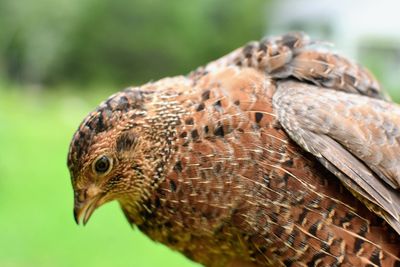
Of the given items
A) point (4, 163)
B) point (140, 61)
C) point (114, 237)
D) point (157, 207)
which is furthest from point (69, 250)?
point (140, 61)

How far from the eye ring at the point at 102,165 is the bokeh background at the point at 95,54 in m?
7.79

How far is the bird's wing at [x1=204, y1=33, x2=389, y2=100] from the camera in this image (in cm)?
338

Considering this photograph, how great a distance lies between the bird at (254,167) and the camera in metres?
3.03

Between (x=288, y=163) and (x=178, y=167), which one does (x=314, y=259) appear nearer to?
(x=288, y=163)

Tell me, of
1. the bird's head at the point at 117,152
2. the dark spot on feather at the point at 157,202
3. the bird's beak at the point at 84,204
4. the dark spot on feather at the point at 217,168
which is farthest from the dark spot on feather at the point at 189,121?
the bird's beak at the point at 84,204

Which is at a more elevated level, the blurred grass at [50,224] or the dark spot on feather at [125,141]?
the blurred grass at [50,224]

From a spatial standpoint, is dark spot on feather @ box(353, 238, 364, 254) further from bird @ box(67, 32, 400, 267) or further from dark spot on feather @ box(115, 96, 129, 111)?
dark spot on feather @ box(115, 96, 129, 111)

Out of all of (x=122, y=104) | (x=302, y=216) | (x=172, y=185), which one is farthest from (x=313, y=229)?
(x=122, y=104)

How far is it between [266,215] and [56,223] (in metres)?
8.72

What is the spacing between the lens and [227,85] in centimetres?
331

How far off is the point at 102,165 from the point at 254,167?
704 millimetres

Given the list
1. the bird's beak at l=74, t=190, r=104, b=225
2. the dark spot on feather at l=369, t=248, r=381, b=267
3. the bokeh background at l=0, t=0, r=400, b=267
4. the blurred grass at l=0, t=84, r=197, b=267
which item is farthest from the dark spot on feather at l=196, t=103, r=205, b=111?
the bokeh background at l=0, t=0, r=400, b=267

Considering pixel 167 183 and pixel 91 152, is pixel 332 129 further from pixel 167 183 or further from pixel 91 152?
pixel 91 152

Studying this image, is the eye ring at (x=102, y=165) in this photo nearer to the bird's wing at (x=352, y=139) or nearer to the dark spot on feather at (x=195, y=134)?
the dark spot on feather at (x=195, y=134)
